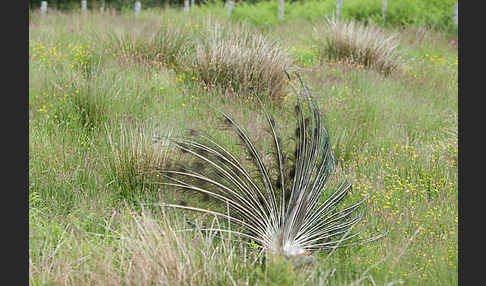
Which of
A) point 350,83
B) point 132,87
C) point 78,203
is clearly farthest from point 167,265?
point 350,83

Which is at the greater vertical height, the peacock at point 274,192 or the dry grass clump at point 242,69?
the dry grass clump at point 242,69

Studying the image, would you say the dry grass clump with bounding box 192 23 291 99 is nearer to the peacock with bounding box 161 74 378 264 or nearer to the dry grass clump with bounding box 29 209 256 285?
the peacock with bounding box 161 74 378 264

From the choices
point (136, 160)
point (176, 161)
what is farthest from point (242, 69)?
point (176, 161)

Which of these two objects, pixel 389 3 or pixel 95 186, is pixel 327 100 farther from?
pixel 389 3

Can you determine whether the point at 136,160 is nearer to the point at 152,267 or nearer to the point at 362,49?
the point at 152,267

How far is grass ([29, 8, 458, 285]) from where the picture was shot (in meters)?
2.63

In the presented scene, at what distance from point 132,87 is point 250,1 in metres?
21.1

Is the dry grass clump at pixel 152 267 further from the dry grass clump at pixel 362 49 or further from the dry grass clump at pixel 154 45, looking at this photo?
the dry grass clump at pixel 362 49

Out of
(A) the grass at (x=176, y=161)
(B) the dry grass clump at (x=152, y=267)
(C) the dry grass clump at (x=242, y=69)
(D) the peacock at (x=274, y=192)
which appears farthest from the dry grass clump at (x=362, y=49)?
(B) the dry grass clump at (x=152, y=267)

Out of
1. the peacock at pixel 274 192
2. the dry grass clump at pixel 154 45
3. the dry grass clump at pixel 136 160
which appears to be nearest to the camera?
the peacock at pixel 274 192

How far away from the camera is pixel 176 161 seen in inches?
144

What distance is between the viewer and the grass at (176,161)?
8.63 feet

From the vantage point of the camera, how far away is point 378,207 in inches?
160

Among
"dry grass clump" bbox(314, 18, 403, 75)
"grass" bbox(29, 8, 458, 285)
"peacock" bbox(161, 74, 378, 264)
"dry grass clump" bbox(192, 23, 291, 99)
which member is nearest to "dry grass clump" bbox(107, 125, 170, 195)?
"grass" bbox(29, 8, 458, 285)
